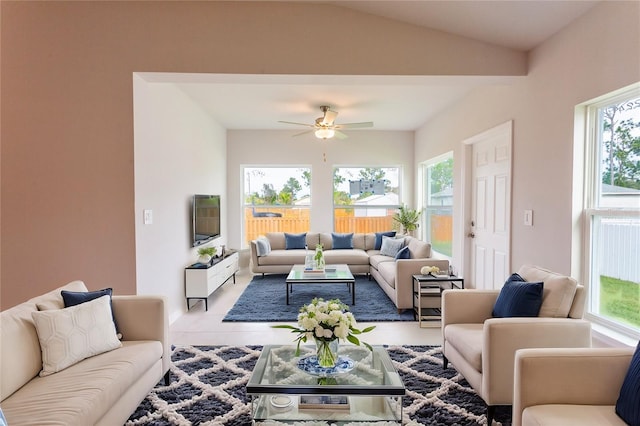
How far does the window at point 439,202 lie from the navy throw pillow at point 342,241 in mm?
1387

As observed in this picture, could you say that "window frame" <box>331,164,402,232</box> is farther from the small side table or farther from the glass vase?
the glass vase

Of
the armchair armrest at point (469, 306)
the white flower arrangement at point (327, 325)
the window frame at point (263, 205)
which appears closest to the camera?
the white flower arrangement at point (327, 325)

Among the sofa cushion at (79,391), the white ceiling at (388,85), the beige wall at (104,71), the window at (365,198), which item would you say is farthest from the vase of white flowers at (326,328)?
the window at (365,198)

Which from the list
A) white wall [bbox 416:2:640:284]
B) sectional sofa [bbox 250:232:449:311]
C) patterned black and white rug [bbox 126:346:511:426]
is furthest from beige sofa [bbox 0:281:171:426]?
white wall [bbox 416:2:640:284]

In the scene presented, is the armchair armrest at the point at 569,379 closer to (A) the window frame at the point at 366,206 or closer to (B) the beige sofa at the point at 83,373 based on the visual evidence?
(B) the beige sofa at the point at 83,373

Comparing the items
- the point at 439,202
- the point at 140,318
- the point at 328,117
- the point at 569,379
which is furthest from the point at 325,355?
the point at 439,202

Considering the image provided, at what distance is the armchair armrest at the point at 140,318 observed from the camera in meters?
2.35

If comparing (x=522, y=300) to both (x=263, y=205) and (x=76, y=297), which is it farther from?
(x=263, y=205)

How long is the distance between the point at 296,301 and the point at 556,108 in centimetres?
344

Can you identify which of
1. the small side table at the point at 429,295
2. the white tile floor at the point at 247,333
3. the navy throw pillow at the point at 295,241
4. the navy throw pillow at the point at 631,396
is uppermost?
the navy throw pillow at the point at 295,241

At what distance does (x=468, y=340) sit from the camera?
2270 mm

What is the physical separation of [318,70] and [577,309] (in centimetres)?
260

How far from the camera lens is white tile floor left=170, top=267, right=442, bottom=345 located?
328 cm

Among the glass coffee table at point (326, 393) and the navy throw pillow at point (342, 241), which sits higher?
the navy throw pillow at point (342, 241)
